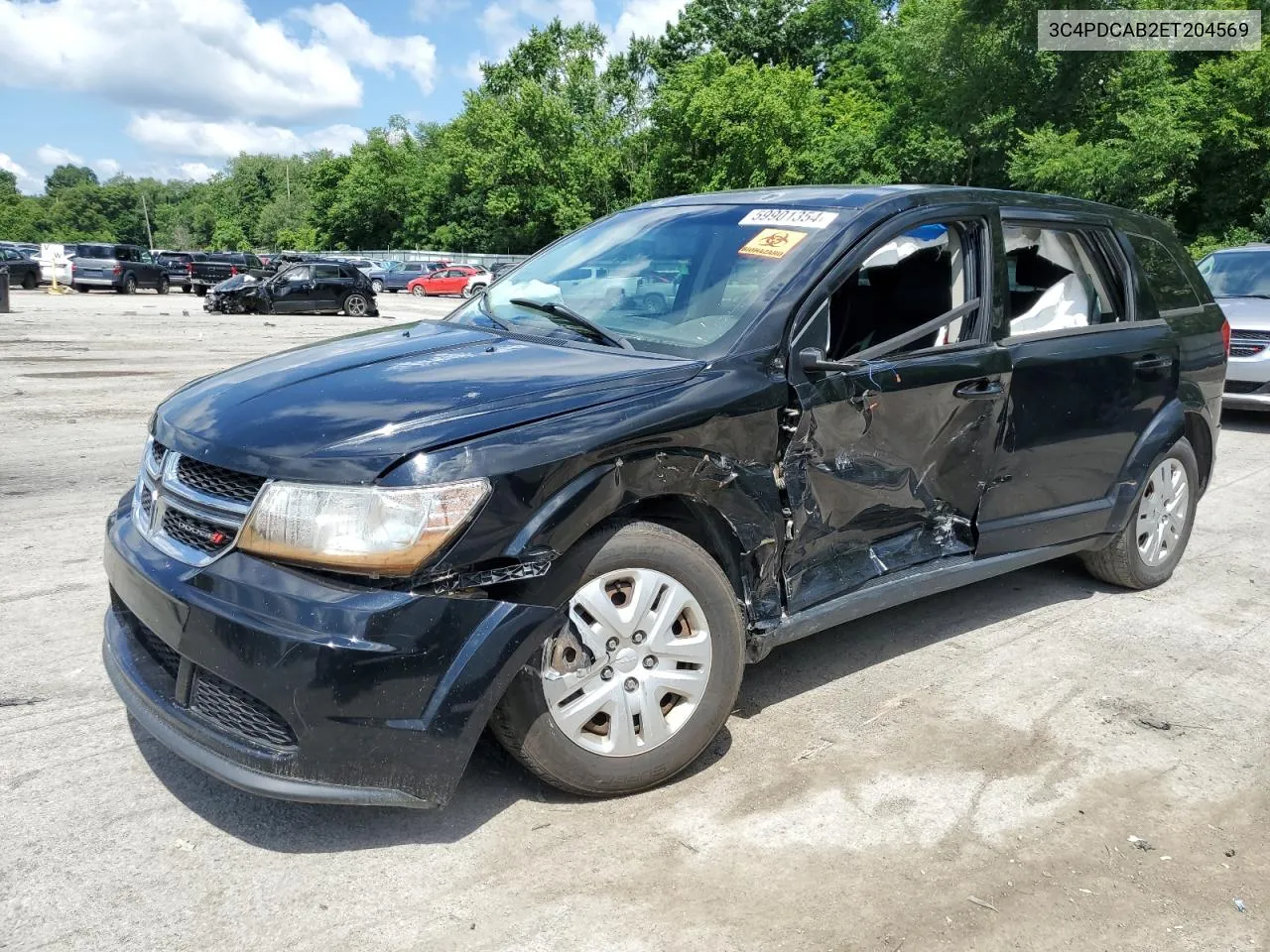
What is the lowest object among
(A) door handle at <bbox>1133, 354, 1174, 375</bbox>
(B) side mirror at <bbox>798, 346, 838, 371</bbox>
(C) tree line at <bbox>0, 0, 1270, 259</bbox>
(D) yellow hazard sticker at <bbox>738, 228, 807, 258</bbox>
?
(A) door handle at <bbox>1133, 354, 1174, 375</bbox>

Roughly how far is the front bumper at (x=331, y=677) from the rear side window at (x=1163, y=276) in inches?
151

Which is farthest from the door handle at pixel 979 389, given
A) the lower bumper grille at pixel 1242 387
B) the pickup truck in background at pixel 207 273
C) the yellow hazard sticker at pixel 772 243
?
the pickup truck in background at pixel 207 273

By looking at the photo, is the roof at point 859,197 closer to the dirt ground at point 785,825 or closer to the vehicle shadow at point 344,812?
the dirt ground at point 785,825

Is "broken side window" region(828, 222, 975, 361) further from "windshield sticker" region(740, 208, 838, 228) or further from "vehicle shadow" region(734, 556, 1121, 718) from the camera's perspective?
"vehicle shadow" region(734, 556, 1121, 718)

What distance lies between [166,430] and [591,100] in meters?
70.2

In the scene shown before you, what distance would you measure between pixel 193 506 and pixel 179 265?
46729 millimetres

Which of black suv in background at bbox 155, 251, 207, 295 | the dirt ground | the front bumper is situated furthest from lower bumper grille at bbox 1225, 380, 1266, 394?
black suv in background at bbox 155, 251, 207, 295

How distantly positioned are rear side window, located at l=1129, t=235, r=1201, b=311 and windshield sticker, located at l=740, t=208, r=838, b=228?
2.09 metres

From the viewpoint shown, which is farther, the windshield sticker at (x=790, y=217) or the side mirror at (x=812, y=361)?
the windshield sticker at (x=790, y=217)

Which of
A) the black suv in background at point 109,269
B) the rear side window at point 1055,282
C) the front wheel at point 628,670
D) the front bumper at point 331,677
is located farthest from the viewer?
the black suv in background at point 109,269

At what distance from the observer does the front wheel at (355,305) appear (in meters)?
29.2

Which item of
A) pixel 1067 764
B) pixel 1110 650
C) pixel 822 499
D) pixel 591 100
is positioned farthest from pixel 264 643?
pixel 591 100

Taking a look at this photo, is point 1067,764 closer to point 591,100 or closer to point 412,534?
point 412,534

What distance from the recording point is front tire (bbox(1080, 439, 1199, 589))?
16.5ft
